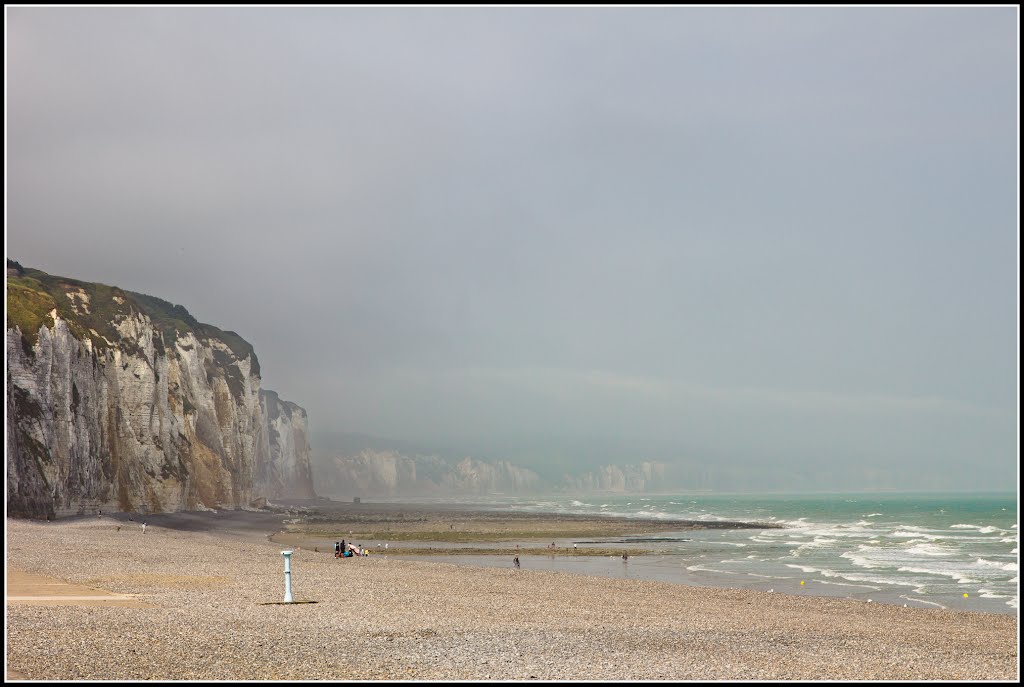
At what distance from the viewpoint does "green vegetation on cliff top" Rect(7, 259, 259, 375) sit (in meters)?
70.8

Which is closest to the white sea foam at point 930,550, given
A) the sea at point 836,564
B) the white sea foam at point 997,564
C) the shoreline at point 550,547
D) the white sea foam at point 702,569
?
the sea at point 836,564

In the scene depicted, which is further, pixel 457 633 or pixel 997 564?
pixel 997 564

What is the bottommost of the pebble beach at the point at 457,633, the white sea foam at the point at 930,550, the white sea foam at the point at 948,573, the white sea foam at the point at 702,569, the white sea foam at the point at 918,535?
the white sea foam at the point at 918,535

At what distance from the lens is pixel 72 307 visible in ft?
304

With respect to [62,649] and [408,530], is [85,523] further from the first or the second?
[62,649]

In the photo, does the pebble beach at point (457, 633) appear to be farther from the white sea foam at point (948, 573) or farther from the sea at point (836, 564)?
the white sea foam at point (948, 573)

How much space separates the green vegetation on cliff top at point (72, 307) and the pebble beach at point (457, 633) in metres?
40.2

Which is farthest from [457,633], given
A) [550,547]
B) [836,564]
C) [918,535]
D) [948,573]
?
[918,535]

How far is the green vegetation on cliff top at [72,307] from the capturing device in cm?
7075

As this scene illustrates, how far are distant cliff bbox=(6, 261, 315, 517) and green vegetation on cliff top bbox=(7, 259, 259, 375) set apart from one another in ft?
0.52

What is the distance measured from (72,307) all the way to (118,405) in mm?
12231

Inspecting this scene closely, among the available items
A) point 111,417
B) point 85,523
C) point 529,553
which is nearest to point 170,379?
point 111,417

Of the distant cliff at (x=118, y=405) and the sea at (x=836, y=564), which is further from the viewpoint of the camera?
the distant cliff at (x=118, y=405)

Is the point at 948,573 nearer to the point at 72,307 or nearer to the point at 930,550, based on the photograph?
the point at 930,550
